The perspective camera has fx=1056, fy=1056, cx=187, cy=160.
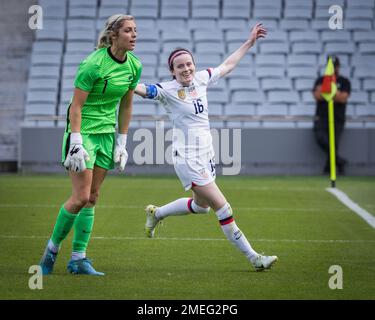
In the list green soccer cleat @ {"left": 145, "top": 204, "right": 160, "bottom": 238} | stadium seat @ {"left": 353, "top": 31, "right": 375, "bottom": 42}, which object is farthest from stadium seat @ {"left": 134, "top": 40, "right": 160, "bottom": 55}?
green soccer cleat @ {"left": 145, "top": 204, "right": 160, "bottom": 238}

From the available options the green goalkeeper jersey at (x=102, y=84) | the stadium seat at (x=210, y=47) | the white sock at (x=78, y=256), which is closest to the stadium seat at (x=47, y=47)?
the stadium seat at (x=210, y=47)

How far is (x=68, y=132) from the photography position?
28.8ft

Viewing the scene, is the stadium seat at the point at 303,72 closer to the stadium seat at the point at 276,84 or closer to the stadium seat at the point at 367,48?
the stadium seat at the point at 276,84

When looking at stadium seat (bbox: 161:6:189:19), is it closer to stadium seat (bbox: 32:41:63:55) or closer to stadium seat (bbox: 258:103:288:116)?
stadium seat (bbox: 32:41:63:55)

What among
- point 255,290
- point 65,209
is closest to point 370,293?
point 255,290

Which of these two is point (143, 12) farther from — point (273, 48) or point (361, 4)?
point (361, 4)

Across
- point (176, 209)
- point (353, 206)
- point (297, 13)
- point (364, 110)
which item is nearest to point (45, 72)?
point (297, 13)

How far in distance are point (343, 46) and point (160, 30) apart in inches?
163

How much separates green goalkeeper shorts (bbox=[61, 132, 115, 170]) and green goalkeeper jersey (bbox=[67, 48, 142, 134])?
0.06 metres

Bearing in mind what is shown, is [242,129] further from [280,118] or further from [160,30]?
[160,30]

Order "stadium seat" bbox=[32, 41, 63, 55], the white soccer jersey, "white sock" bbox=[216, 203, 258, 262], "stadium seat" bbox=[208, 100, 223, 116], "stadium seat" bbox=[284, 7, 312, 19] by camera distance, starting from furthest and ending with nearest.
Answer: "stadium seat" bbox=[284, 7, 312, 19], "stadium seat" bbox=[32, 41, 63, 55], "stadium seat" bbox=[208, 100, 223, 116], the white soccer jersey, "white sock" bbox=[216, 203, 258, 262]

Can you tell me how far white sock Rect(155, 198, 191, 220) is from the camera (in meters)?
10.2

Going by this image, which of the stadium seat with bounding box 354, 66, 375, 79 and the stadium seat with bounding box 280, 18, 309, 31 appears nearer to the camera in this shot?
the stadium seat with bounding box 354, 66, 375, 79

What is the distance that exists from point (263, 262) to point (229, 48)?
1465cm
